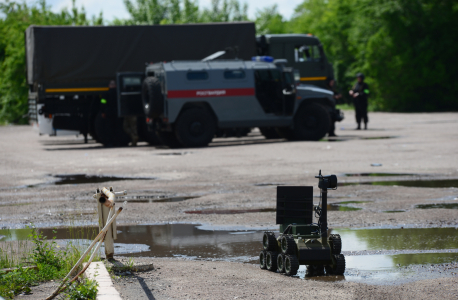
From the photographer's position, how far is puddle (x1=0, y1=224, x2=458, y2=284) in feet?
20.8

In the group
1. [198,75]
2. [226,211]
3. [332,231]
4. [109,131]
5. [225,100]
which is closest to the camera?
[332,231]

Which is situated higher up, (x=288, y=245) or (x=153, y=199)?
(x=288, y=245)

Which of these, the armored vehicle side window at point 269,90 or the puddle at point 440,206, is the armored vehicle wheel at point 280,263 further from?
the armored vehicle side window at point 269,90

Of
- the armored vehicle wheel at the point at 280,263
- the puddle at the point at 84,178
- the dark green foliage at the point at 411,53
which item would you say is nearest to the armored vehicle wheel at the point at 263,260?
the armored vehicle wheel at the point at 280,263

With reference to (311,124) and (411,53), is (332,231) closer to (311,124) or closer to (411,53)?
(311,124)

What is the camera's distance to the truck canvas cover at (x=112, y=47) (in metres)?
21.4

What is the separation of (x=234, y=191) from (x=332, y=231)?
3564mm

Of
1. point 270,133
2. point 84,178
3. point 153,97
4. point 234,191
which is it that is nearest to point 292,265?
point 234,191

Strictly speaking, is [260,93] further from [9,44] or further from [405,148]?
[9,44]

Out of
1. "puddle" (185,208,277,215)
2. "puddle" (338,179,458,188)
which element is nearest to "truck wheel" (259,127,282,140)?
"puddle" (338,179,458,188)

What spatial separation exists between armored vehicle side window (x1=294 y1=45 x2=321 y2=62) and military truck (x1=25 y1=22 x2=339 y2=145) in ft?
5.23

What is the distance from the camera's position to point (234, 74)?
20969mm

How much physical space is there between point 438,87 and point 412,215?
37.6m

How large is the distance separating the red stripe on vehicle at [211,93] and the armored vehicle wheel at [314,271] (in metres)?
14.5
